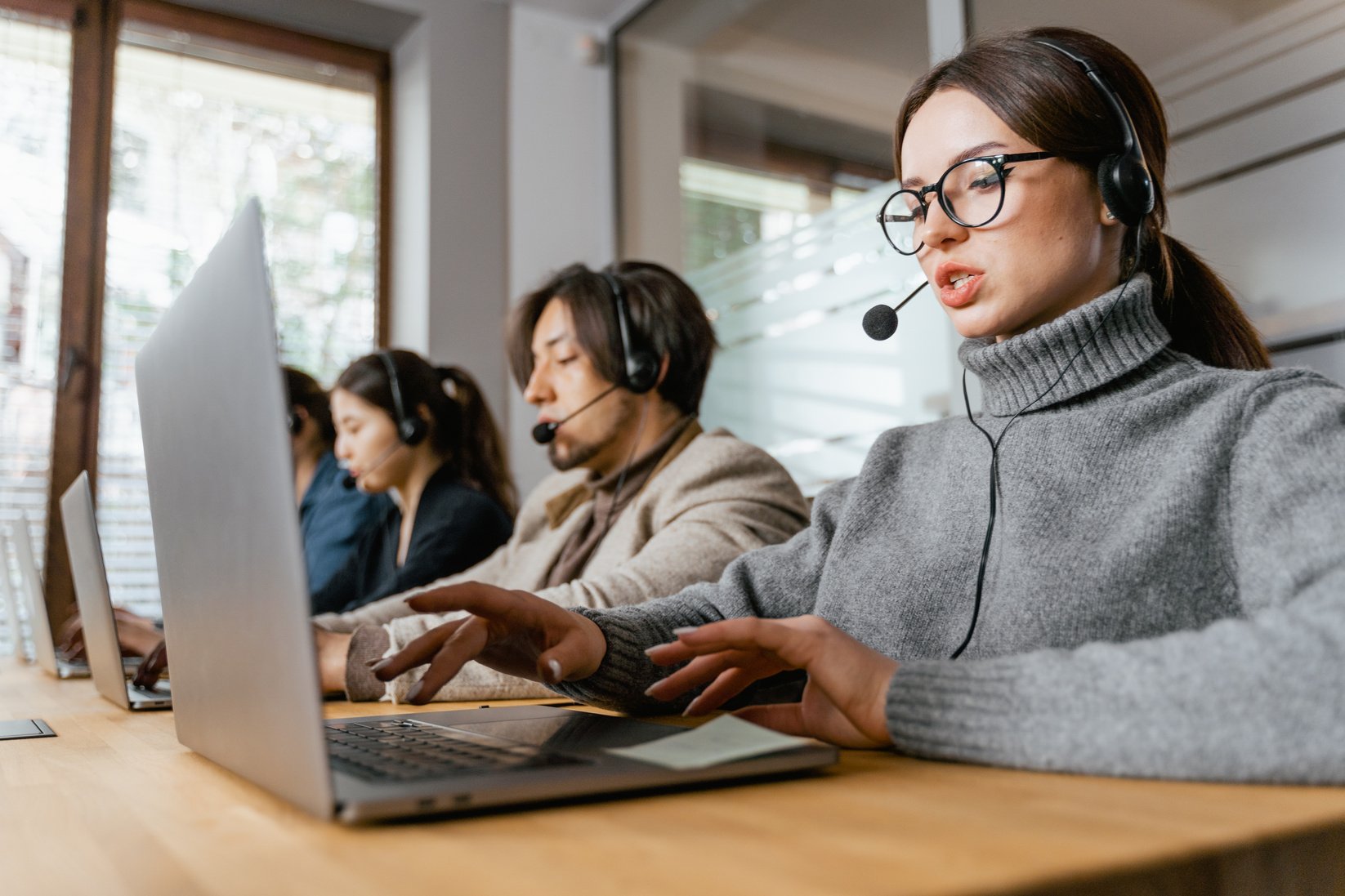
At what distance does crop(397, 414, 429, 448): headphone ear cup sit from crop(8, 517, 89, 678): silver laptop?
72 centimetres

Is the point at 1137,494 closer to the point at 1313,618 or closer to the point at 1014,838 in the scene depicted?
the point at 1313,618

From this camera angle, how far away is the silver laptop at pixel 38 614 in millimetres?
1690

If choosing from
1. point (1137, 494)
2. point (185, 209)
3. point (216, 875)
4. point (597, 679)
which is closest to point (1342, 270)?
point (1137, 494)

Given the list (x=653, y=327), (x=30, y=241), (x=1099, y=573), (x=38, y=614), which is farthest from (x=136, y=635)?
(x=30, y=241)

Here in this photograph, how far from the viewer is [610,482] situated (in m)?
1.78

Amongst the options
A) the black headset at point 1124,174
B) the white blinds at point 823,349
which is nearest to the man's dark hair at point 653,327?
the white blinds at point 823,349

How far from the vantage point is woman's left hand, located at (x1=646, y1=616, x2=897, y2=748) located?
69 centimetres

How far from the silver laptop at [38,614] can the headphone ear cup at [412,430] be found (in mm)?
720

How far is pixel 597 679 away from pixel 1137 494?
1.49ft

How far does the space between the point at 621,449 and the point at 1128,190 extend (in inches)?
41.4

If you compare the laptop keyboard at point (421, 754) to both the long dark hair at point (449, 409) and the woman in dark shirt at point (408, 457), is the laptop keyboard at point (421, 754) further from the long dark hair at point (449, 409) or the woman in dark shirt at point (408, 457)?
the long dark hair at point (449, 409)

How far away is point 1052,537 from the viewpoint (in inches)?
33.8

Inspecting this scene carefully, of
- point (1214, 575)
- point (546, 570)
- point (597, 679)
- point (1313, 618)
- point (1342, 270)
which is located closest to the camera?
point (1313, 618)

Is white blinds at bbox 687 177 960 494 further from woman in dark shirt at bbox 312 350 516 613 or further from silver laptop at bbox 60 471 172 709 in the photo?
silver laptop at bbox 60 471 172 709
